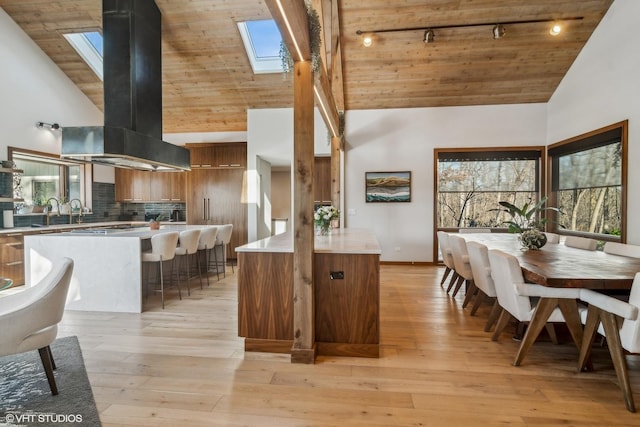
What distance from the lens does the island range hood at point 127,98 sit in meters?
3.83

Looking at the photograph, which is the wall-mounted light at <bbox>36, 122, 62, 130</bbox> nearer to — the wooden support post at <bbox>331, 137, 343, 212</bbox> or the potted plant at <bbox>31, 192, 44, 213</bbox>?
the potted plant at <bbox>31, 192, 44, 213</bbox>

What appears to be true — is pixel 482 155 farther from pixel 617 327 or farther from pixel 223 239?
pixel 223 239

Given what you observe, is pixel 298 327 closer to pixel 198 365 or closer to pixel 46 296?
pixel 198 365

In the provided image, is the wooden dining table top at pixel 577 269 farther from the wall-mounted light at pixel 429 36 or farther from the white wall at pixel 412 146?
the wall-mounted light at pixel 429 36

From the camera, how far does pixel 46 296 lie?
2.00 metres

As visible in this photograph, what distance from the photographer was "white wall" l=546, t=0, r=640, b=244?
4188 millimetres

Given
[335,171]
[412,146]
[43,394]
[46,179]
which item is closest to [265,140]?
[335,171]

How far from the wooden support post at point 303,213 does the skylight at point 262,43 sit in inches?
122

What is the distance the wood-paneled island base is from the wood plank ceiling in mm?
3827

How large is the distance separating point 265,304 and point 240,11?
14.5ft

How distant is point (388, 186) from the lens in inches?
258

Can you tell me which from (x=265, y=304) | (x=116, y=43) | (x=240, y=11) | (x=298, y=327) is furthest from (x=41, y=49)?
(x=298, y=327)

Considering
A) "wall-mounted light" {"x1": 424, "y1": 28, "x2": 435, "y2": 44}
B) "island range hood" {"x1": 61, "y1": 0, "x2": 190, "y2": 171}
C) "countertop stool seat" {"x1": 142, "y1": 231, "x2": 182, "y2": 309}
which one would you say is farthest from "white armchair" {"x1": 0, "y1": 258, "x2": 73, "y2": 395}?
"wall-mounted light" {"x1": 424, "y1": 28, "x2": 435, "y2": 44}

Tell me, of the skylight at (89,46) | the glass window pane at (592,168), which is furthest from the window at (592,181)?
the skylight at (89,46)
